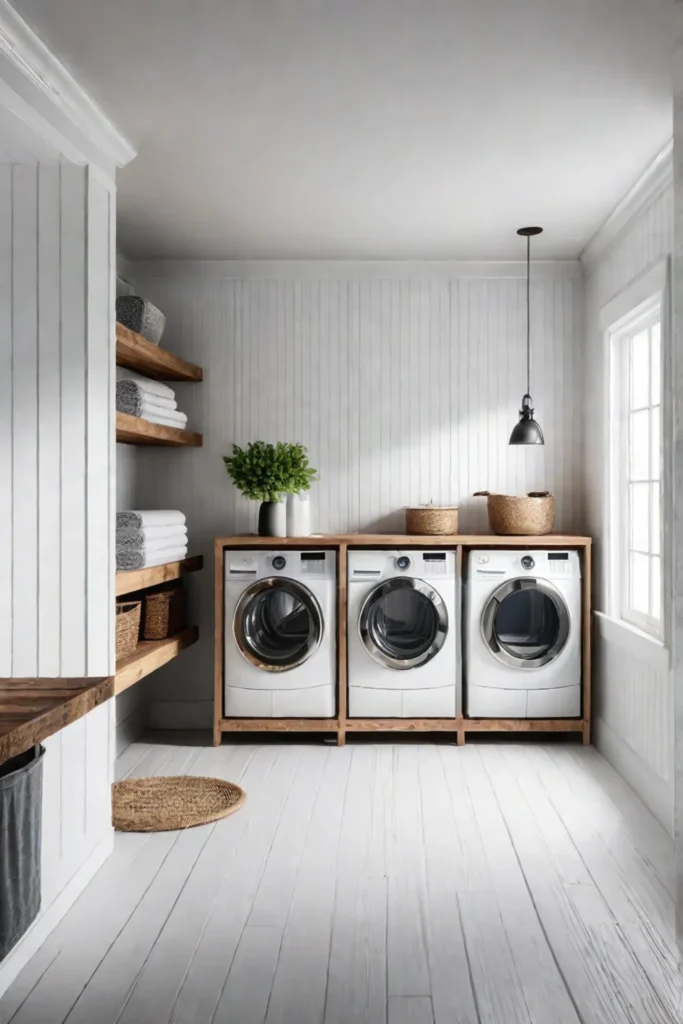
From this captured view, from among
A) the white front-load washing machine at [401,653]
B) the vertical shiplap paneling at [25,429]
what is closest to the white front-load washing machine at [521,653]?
the white front-load washing machine at [401,653]

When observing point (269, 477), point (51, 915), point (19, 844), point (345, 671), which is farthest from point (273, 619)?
point (19, 844)

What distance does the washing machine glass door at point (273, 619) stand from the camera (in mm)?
4453

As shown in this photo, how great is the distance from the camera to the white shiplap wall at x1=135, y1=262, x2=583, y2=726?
4949 mm

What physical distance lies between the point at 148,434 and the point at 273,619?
1.18 metres

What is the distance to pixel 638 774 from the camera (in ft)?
12.2

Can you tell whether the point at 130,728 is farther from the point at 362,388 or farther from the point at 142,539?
the point at 362,388

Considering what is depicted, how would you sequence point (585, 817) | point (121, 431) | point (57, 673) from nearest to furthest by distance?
point (57, 673), point (585, 817), point (121, 431)

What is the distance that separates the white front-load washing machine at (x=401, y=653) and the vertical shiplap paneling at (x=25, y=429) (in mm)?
2059

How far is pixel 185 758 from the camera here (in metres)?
4.25

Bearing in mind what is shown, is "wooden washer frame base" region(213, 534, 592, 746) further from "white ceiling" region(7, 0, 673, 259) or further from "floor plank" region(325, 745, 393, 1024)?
"white ceiling" region(7, 0, 673, 259)

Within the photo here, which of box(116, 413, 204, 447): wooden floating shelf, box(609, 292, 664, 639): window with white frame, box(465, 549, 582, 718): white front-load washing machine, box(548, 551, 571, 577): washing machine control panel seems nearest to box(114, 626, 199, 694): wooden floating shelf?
box(116, 413, 204, 447): wooden floating shelf

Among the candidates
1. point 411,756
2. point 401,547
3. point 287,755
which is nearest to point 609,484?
point 401,547

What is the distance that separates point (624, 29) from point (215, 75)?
3.97ft

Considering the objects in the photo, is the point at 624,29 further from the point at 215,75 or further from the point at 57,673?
the point at 57,673
